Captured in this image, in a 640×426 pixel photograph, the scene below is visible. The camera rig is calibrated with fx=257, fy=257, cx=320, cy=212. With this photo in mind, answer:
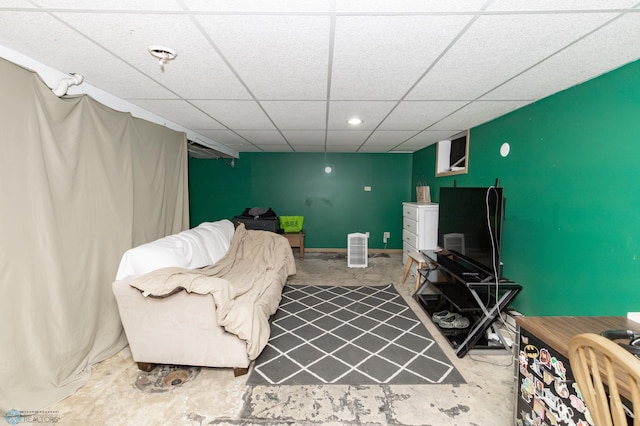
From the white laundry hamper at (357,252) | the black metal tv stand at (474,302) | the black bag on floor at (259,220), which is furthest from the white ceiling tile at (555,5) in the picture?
the black bag on floor at (259,220)

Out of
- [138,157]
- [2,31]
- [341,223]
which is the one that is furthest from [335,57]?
[341,223]

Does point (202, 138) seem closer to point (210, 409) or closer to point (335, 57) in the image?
point (335, 57)

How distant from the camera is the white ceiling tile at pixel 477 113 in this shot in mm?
2244

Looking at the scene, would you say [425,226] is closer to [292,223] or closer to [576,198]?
[576,198]

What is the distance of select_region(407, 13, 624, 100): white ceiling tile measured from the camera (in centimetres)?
115

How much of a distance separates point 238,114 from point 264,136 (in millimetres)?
1123

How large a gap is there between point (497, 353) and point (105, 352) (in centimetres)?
312

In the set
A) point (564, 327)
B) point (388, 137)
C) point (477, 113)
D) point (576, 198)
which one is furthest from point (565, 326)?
point (388, 137)

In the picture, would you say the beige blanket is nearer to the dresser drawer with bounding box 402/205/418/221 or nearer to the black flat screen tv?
the black flat screen tv

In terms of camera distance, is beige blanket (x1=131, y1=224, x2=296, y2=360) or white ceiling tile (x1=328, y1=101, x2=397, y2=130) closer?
beige blanket (x1=131, y1=224, x2=296, y2=360)

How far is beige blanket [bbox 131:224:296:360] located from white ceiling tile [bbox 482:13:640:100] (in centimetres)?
242

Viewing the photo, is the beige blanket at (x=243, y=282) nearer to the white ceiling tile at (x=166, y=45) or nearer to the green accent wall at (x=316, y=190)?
the white ceiling tile at (x=166, y=45)

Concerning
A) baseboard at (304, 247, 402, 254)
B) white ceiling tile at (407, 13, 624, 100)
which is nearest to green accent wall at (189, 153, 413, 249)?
baseboard at (304, 247, 402, 254)

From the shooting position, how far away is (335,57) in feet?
4.85
